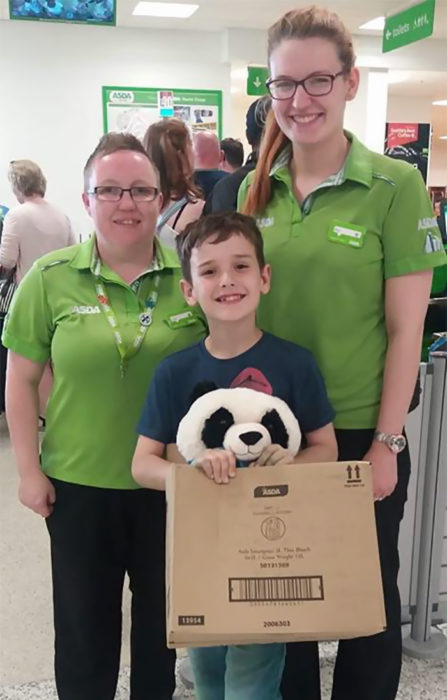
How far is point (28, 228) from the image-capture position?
14.0 feet

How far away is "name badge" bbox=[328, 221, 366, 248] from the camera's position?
52.7 inches

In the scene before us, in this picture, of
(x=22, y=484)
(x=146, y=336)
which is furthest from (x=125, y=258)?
(x=22, y=484)

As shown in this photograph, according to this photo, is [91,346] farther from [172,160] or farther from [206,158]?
[206,158]

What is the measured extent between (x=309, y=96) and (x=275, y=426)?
2.10 feet

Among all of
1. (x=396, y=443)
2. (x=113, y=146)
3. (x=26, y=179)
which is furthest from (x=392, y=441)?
(x=26, y=179)

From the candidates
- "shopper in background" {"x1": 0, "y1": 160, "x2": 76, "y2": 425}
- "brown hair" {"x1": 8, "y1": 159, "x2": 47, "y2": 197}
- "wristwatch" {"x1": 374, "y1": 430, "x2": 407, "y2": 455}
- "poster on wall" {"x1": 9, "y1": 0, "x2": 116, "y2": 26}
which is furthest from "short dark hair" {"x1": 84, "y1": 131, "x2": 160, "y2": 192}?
"poster on wall" {"x1": 9, "y1": 0, "x2": 116, "y2": 26}

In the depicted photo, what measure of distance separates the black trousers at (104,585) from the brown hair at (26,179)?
127 inches

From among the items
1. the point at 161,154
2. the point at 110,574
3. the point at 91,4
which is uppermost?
the point at 91,4

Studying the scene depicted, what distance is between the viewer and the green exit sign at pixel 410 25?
20.4 ft

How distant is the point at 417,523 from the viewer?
6.99 feet

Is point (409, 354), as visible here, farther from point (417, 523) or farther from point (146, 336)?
point (417, 523)

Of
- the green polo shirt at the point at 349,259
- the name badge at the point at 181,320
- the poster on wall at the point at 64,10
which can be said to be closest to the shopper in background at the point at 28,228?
the poster on wall at the point at 64,10

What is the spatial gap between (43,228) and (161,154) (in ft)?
6.82

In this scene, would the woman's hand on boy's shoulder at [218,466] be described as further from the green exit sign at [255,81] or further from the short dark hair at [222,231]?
the green exit sign at [255,81]
